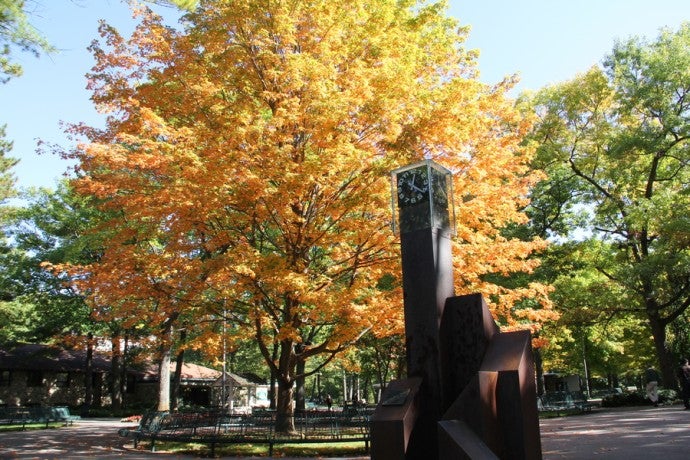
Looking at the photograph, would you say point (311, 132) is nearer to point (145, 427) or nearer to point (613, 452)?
point (613, 452)

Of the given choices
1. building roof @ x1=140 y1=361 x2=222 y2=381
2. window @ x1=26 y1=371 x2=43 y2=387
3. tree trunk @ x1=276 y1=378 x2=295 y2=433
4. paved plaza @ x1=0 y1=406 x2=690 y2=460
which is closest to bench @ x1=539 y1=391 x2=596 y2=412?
paved plaza @ x1=0 y1=406 x2=690 y2=460

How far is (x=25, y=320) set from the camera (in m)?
33.1

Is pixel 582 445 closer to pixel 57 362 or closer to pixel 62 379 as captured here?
pixel 57 362

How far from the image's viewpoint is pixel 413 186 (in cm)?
754

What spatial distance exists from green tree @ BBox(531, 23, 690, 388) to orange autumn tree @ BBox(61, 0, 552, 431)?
12.6 m

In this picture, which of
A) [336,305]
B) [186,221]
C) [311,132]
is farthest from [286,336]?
[311,132]

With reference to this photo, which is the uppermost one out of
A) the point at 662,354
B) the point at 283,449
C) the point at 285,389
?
the point at 662,354

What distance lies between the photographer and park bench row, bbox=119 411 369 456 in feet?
41.5

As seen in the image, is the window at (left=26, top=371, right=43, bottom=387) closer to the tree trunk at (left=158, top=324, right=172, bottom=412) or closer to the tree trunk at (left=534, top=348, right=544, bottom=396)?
the tree trunk at (left=158, top=324, right=172, bottom=412)

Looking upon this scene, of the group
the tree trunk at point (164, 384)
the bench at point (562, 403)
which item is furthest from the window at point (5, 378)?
the bench at point (562, 403)

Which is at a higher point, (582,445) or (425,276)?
(425,276)

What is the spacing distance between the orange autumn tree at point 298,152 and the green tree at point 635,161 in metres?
12.6

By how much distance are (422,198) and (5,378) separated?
41.6 m

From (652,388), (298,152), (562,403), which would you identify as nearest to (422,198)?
(298,152)
